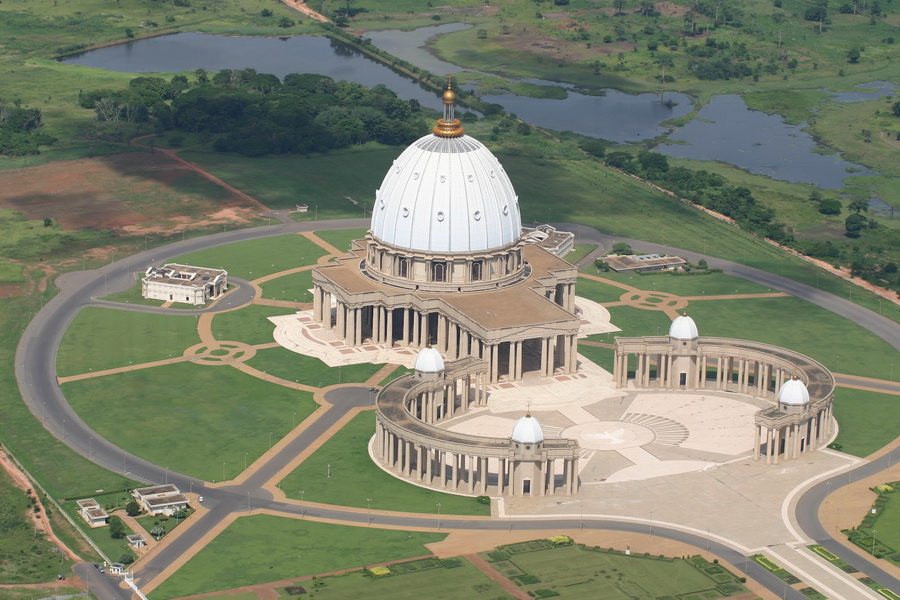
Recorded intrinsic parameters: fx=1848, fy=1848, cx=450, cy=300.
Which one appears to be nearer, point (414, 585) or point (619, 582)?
point (414, 585)

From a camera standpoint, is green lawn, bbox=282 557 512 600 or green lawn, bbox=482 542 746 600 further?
green lawn, bbox=482 542 746 600

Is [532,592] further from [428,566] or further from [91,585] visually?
[91,585]

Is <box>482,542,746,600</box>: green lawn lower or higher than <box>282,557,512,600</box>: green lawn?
higher

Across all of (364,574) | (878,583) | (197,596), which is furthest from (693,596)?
(197,596)

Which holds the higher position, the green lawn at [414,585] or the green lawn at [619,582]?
the green lawn at [619,582]

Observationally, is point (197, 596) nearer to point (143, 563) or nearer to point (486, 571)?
point (143, 563)

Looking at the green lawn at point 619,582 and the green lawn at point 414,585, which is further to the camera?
the green lawn at point 619,582

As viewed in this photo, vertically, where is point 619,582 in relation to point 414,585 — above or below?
above
